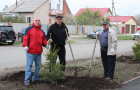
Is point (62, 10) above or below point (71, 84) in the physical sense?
above

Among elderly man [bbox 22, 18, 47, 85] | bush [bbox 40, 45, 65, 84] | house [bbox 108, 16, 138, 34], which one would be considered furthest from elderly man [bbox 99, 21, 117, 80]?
house [bbox 108, 16, 138, 34]

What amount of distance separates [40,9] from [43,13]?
3.87 ft

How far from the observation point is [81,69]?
8.16m

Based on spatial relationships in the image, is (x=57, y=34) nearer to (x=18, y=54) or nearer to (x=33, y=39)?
(x=33, y=39)

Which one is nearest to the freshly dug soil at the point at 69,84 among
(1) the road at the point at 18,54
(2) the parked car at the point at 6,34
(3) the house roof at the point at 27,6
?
(1) the road at the point at 18,54

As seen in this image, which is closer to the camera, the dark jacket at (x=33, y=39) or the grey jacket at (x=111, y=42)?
the dark jacket at (x=33, y=39)

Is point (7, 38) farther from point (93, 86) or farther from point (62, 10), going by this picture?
point (62, 10)

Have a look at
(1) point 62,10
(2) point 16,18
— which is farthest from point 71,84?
(1) point 62,10

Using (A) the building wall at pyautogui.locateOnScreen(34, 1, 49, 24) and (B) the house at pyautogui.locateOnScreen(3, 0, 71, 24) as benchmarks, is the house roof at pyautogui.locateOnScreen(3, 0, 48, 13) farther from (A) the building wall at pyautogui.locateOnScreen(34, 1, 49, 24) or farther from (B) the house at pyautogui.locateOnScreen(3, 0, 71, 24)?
(A) the building wall at pyautogui.locateOnScreen(34, 1, 49, 24)

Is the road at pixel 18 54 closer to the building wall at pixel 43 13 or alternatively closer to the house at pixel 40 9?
the house at pixel 40 9

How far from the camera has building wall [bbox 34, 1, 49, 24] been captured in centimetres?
4288

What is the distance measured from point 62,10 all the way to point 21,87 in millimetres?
42576

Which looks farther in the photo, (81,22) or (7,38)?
(81,22)

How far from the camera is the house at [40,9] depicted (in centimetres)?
4253
